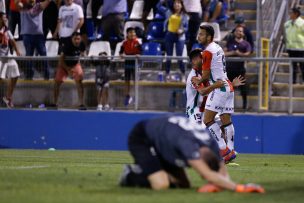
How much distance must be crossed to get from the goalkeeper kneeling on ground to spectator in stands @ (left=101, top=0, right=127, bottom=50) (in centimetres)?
1540

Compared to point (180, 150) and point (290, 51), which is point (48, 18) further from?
point (180, 150)

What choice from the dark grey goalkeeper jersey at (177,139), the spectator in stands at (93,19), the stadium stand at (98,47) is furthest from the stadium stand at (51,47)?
the dark grey goalkeeper jersey at (177,139)

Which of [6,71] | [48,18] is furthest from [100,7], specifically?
[6,71]

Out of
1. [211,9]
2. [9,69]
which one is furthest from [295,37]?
[9,69]

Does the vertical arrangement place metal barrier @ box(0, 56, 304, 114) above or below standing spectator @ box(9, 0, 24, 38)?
below

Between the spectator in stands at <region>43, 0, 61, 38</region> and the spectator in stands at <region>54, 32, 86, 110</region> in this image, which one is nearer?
the spectator in stands at <region>54, 32, 86, 110</region>

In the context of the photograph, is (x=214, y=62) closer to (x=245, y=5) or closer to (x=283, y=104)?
(x=283, y=104)

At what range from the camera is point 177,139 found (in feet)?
36.7

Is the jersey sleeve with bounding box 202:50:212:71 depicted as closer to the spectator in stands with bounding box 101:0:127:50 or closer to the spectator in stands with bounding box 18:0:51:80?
the spectator in stands with bounding box 18:0:51:80

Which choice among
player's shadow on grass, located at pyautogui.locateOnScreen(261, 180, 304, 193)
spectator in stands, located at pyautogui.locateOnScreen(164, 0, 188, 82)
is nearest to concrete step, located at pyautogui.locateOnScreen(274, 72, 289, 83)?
spectator in stands, located at pyautogui.locateOnScreen(164, 0, 188, 82)

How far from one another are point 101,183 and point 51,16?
1544 centimetres

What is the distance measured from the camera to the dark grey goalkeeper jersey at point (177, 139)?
11.0 meters

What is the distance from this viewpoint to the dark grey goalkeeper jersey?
1102 cm

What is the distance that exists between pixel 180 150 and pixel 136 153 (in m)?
0.76
